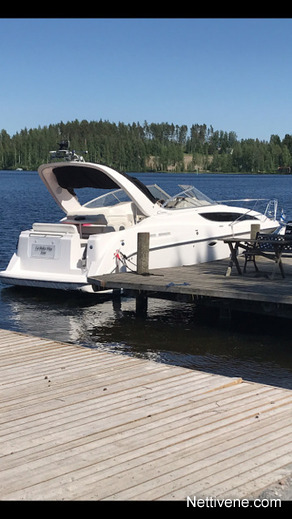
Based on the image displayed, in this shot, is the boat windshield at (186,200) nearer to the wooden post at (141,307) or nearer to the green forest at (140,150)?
the wooden post at (141,307)

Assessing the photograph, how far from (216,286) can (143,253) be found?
1.69 m

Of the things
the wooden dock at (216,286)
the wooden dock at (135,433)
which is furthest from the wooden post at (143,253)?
the wooden dock at (135,433)

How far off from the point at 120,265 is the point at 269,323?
2878 mm

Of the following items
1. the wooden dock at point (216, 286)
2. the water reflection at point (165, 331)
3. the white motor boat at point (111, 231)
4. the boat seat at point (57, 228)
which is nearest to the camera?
the water reflection at point (165, 331)

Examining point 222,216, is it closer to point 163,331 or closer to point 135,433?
point 163,331

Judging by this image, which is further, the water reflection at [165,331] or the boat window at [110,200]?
the boat window at [110,200]

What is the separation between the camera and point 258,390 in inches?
254

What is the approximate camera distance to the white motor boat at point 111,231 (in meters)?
12.6

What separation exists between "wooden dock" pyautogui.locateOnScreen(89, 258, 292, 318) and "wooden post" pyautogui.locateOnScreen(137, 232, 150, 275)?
14 cm

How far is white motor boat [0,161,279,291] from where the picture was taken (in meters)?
12.6

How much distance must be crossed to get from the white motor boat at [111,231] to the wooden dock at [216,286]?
1.62 ft

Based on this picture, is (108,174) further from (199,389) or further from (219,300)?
(199,389)

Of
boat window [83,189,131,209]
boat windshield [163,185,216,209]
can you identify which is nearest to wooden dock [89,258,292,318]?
boat windshield [163,185,216,209]
